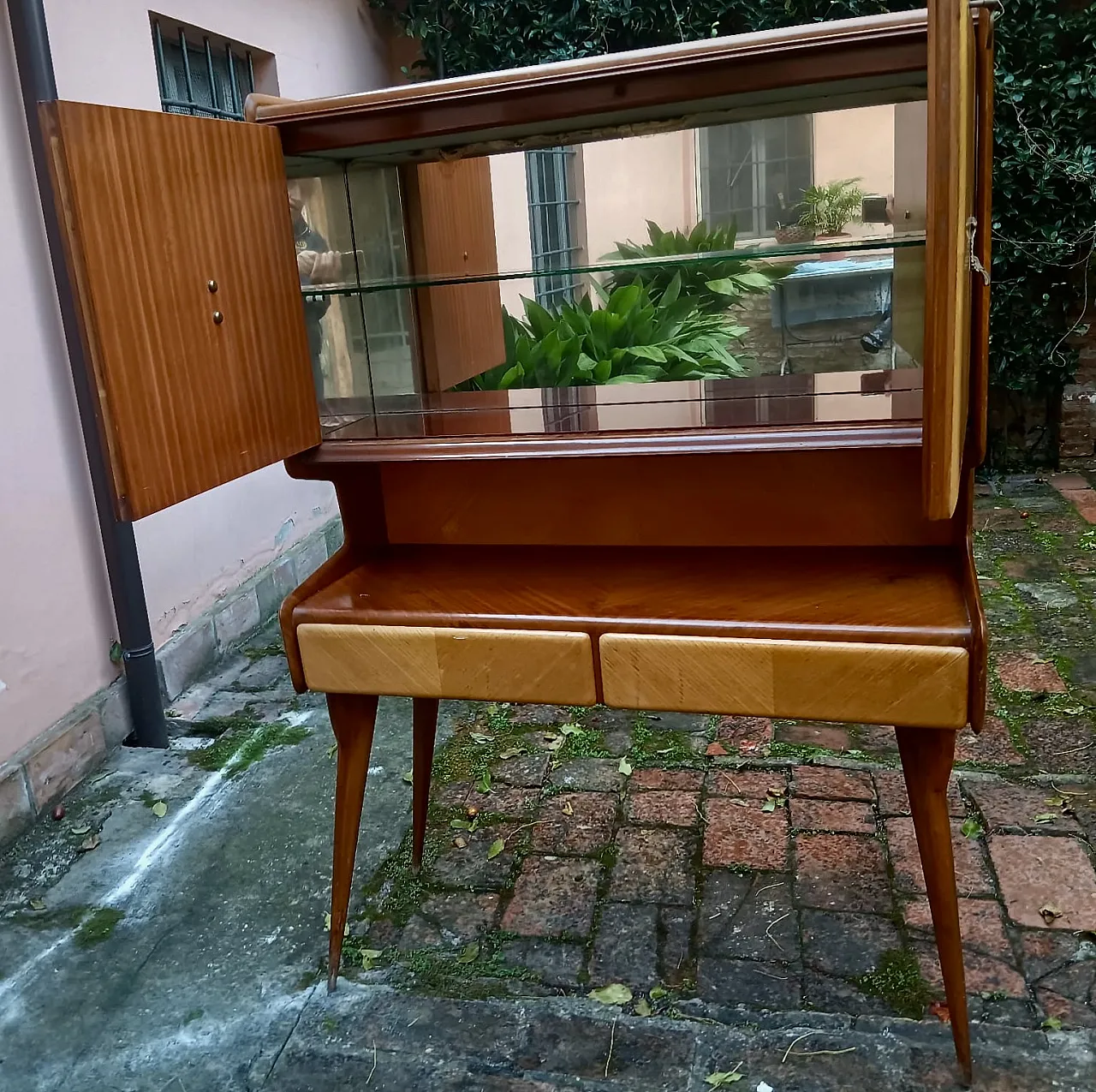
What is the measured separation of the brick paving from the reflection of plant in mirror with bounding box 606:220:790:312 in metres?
1.25

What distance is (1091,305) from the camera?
517cm

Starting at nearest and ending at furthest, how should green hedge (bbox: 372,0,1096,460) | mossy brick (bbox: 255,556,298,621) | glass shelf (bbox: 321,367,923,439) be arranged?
glass shelf (bbox: 321,367,923,439) < mossy brick (bbox: 255,556,298,621) < green hedge (bbox: 372,0,1096,460)

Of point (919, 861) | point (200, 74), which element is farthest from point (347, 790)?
point (200, 74)

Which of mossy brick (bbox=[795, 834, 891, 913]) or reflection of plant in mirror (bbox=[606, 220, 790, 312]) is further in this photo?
mossy brick (bbox=[795, 834, 891, 913])

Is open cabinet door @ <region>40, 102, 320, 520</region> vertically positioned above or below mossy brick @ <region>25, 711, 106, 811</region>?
above

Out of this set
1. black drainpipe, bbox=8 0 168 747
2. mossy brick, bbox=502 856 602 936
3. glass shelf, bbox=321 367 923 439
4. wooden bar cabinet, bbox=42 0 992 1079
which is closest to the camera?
wooden bar cabinet, bbox=42 0 992 1079

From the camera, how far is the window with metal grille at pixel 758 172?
1.72m

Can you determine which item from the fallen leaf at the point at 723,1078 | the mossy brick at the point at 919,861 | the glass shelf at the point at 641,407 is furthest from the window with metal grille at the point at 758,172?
the fallen leaf at the point at 723,1078

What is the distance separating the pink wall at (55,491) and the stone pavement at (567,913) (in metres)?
0.36

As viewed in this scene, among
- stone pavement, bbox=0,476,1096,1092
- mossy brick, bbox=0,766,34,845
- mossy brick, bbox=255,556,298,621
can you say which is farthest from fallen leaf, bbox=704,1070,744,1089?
mossy brick, bbox=255,556,298,621

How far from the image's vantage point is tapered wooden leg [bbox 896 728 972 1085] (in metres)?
1.53

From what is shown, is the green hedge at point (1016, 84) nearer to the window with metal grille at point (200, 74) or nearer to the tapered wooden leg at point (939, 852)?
the window with metal grille at point (200, 74)

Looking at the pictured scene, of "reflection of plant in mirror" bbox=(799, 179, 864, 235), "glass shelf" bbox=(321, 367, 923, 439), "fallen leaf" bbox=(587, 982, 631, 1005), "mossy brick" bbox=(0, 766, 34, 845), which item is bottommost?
"fallen leaf" bbox=(587, 982, 631, 1005)

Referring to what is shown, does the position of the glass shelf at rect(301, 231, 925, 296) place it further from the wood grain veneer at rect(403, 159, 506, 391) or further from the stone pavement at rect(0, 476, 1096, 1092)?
the stone pavement at rect(0, 476, 1096, 1092)
